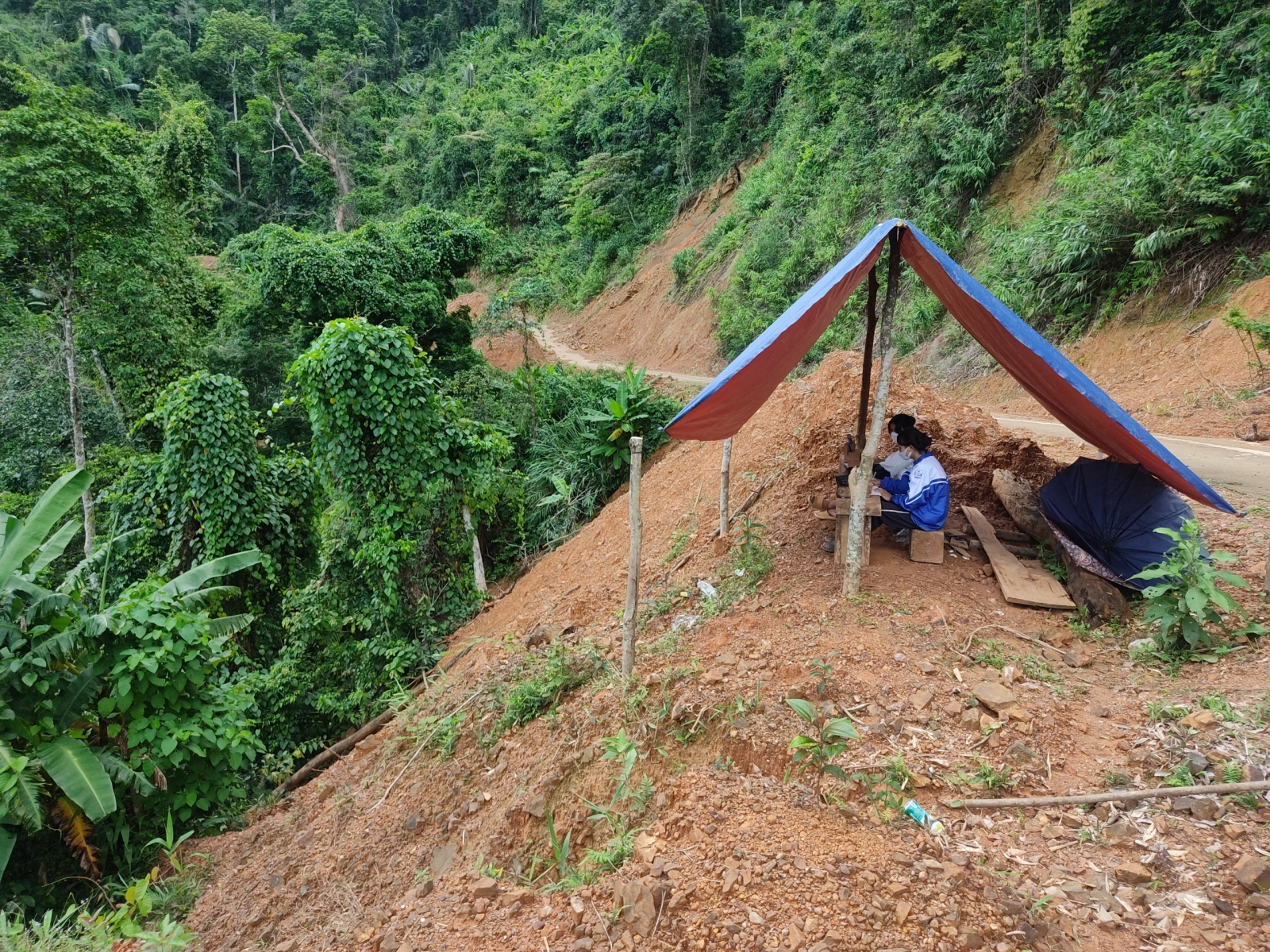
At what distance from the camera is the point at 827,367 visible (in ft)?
30.0

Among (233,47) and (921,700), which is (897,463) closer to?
(921,700)

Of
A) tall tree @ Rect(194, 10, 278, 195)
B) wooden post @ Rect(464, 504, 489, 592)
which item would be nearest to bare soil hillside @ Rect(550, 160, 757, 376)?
wooden post @ Rect(464, 504, 489, 592)

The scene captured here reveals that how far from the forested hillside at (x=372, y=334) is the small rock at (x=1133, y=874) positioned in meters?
5.44

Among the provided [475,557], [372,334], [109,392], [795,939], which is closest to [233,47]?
[109,392]

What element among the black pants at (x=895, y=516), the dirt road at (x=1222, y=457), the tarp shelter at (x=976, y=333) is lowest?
the dirt road at (x=1222, y=457)

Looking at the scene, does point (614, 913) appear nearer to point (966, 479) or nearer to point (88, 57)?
point (966, 479)

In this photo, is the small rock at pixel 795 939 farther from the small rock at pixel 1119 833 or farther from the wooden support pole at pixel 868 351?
the wooden support pole at pixel 868 351

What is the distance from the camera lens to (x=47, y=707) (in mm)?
4578

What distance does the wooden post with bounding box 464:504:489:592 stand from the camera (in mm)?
8703

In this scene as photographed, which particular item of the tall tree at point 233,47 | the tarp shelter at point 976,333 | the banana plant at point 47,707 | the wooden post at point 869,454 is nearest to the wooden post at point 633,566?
the tarp shelter at point 976,333

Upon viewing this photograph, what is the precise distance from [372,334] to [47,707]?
441 centimetres

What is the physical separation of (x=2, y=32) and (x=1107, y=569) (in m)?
47.5

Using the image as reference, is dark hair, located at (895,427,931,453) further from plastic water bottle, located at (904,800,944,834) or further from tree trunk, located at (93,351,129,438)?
tree trunk, located at (93,351,129,438)

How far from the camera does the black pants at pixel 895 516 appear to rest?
16.4 feet
